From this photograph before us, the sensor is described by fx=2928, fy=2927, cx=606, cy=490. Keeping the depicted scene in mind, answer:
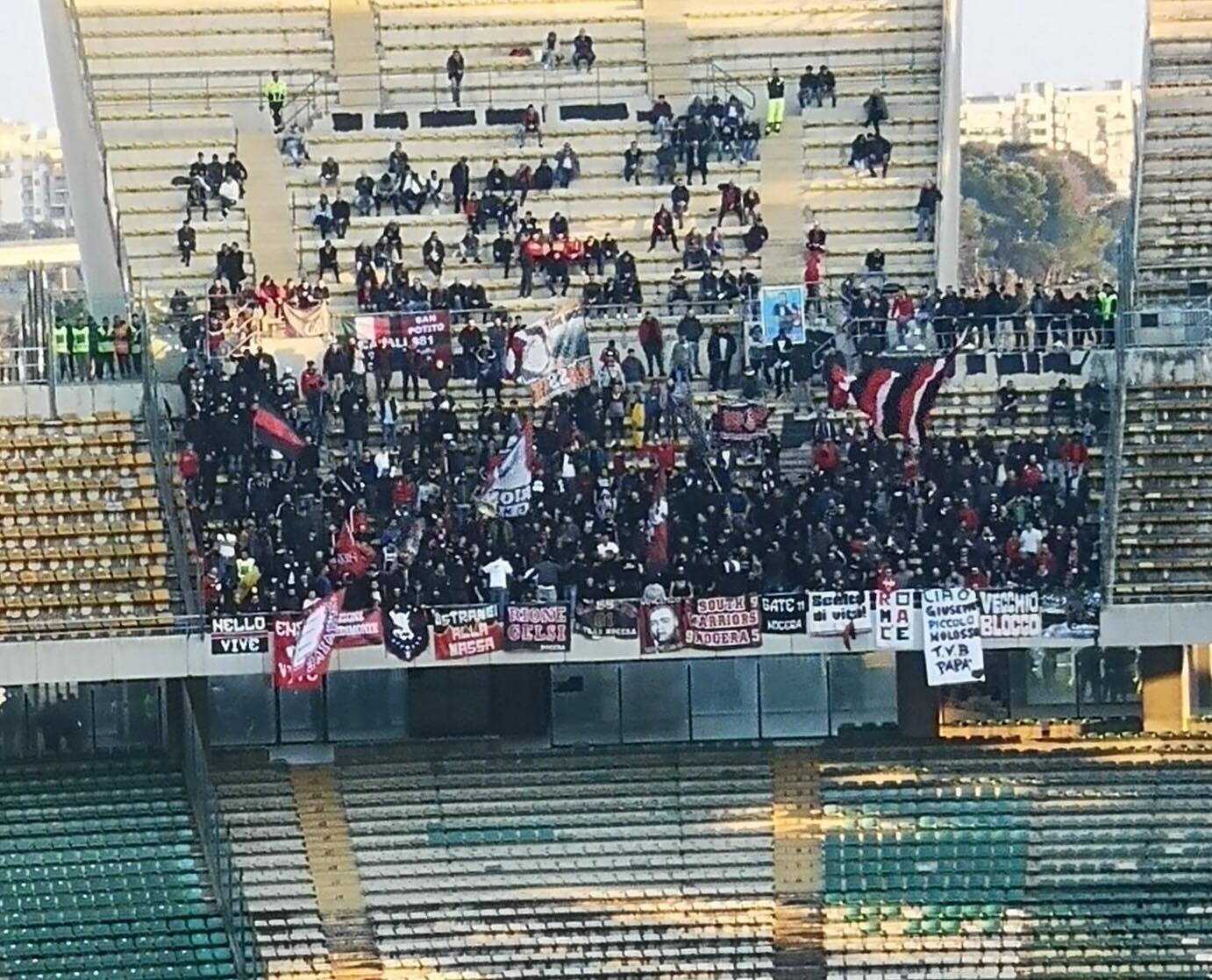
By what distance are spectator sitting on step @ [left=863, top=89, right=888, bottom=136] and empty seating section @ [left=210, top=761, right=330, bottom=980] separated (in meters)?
10.0

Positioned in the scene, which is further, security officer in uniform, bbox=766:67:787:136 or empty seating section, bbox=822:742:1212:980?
security officer in uniform, bbox=766:67:787:136

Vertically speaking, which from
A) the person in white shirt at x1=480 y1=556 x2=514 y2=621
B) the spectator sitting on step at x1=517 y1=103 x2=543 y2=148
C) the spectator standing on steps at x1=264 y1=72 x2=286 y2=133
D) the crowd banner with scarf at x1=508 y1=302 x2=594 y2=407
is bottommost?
the person in white shirt at x1=480 y1=556 x2=514 y2=621

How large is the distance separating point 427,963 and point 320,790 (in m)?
2.61

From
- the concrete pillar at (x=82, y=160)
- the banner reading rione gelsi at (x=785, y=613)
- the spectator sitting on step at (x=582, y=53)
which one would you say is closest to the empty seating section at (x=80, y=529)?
the concrete pillar at (x=82, y=160)

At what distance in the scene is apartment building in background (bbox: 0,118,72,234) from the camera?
115m

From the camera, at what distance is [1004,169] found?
90.6 meters

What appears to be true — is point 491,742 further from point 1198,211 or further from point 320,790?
point 1198,211

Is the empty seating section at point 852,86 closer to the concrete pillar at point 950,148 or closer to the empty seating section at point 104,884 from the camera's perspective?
the concrete pillar at point 950,148

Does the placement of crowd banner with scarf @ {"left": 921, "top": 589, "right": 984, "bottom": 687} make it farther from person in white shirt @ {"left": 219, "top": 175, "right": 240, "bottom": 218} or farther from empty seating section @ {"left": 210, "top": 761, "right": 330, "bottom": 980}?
person in white shirt @ {"left": 219, "top": 175, "right": 240, "bottom": 218}

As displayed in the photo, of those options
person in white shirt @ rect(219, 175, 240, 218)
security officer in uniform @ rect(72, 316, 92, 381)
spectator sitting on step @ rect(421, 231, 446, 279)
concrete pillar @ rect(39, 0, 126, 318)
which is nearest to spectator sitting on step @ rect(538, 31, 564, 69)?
spectator sitting on step @ rect(421, 231, 446, 279)

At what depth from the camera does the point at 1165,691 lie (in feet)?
94.6

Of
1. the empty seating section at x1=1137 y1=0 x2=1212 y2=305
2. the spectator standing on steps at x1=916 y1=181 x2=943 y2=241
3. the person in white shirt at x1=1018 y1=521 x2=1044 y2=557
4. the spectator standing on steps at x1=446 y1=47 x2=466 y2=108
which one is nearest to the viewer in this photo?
the person in white shirt at x1=1018 y1=521 x2=1044 y2=557

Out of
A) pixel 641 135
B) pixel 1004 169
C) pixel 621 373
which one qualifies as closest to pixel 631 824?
pixel 621 373

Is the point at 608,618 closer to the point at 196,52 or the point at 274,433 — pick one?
the point at 274,433
